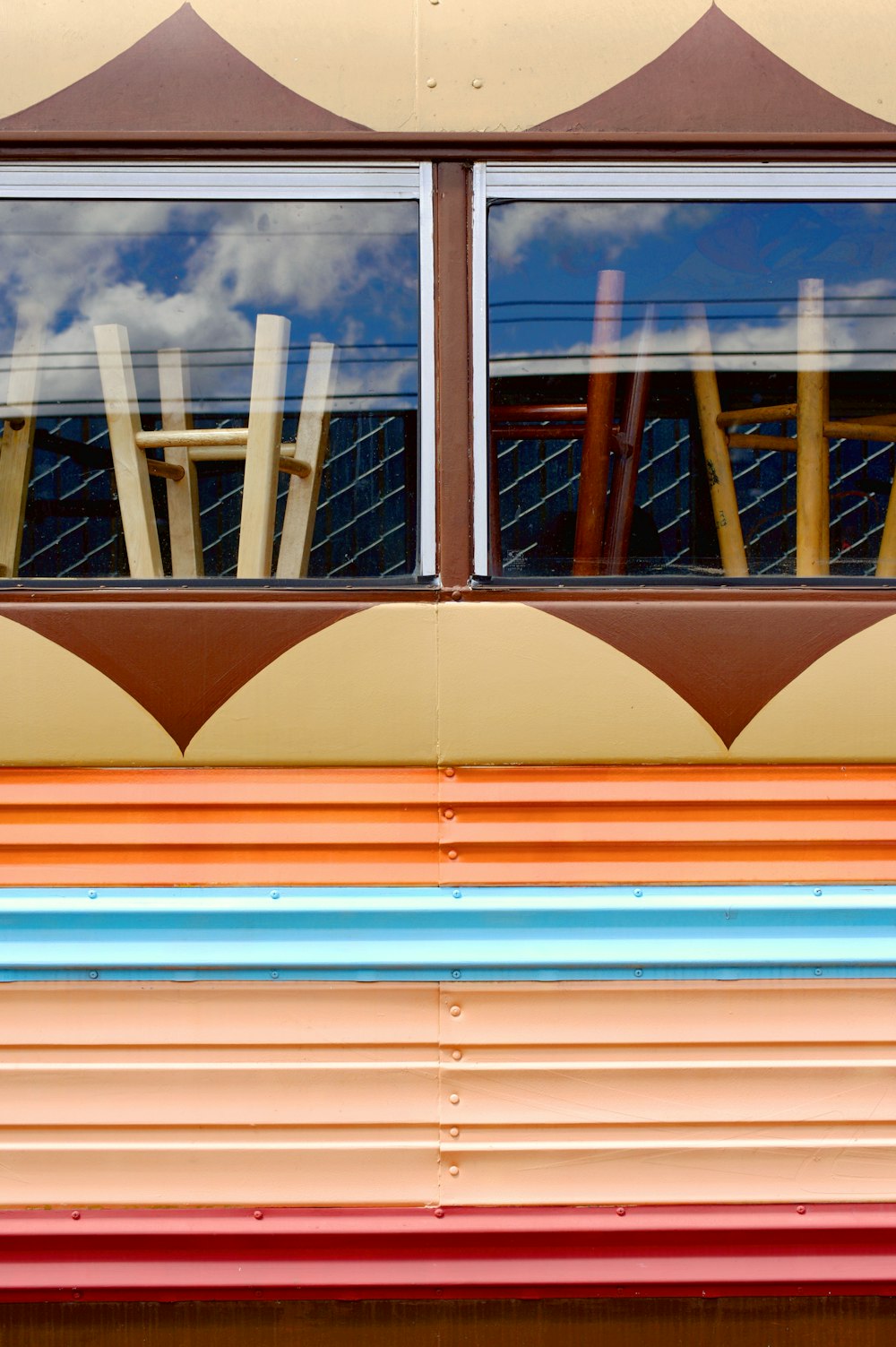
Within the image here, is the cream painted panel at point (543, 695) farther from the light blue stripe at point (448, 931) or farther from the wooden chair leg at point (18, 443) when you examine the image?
the wooden chair leg at point (18, 443)

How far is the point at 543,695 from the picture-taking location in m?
1.75

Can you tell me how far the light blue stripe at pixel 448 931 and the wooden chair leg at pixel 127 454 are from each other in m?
0.58

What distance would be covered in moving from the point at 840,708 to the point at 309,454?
3.33 ft

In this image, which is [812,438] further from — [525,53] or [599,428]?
[525,53]

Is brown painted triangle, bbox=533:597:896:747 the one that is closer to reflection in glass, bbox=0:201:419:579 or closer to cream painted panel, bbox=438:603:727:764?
cream painted panel, bbox=438:603:727:764

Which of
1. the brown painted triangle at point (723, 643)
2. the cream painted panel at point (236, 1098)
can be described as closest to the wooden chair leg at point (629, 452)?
the brown painted triangle at point (723, 643)

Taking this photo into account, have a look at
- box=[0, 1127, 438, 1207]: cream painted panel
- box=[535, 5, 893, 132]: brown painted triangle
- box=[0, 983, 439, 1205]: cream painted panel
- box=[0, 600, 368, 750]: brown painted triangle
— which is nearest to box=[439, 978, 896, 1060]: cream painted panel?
box=[0, 983, 439, 1205]: cream painted panel

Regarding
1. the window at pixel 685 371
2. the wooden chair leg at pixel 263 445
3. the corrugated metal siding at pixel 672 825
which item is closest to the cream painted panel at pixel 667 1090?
the corrugated metal siding at pixel 672 825

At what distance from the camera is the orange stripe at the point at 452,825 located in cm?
177

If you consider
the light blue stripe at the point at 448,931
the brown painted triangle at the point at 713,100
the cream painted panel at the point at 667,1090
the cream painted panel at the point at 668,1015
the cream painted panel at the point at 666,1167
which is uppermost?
Result: the brown painted triangle at the point at 713,100

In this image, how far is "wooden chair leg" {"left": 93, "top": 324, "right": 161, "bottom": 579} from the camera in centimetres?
183

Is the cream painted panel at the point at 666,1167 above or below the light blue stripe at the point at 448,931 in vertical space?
below

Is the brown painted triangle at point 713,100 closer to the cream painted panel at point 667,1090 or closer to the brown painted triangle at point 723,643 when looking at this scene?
the brown painted triangle at point 723,643

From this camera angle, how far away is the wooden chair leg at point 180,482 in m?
1.83
